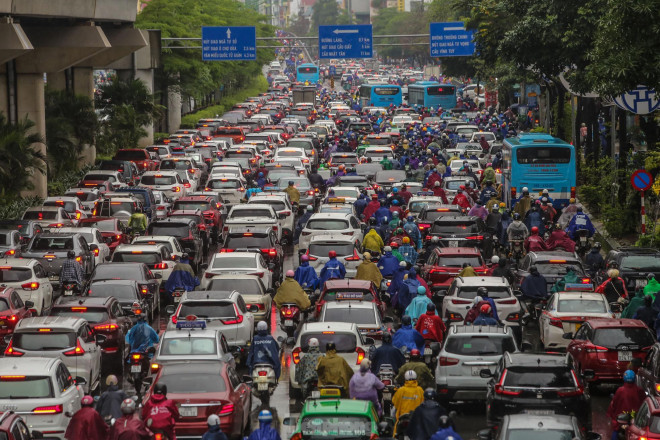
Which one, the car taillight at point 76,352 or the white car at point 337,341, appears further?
the car taillight at point 76,352

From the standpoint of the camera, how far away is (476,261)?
2733 centimetres

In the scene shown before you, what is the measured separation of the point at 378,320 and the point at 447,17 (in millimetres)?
95428

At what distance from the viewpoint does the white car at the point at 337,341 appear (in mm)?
19531

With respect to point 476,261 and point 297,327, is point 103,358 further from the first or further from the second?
point 476,261

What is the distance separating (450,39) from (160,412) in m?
53.8

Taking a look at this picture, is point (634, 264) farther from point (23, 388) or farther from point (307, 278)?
point (23, 388)

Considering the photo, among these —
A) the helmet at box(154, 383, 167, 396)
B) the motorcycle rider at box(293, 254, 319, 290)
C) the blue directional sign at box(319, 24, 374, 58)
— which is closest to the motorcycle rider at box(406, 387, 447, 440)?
the helmet at box(154, 383, 167, 396)

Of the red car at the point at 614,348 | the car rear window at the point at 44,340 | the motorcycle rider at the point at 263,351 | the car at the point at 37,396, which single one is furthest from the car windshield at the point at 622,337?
the car at the point at 37,396

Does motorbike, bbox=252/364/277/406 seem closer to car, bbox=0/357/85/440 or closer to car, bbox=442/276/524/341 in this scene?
car, bbox=0/357/85/440

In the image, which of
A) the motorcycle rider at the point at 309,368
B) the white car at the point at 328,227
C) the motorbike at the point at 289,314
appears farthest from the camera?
the white car at the point at 328,227

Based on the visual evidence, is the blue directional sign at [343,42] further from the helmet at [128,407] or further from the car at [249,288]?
the helmet at [128,407]

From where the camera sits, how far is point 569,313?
23.1m

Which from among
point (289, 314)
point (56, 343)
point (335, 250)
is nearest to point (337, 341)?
point (56, 343)

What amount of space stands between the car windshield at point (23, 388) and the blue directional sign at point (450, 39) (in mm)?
52091
